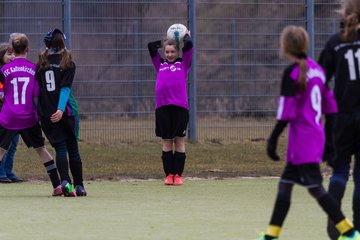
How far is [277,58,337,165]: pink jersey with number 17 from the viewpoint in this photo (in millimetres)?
7133

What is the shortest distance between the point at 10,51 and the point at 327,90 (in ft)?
19.9

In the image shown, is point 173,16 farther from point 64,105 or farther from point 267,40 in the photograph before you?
point 64,105

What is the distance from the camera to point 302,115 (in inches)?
283

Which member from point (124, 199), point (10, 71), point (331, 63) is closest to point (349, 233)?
point (331, 63)

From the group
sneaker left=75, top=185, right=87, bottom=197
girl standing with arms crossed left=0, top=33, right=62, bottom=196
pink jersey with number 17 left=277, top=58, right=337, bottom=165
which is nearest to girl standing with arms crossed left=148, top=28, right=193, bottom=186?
sneaker left=75, top=185, right=87, bottom=197

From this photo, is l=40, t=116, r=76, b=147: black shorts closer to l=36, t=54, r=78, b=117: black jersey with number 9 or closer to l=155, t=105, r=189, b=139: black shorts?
l=36, t=54, r=78, b=117: black jersey with number 9

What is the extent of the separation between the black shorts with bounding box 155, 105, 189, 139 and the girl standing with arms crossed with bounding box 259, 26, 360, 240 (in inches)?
219

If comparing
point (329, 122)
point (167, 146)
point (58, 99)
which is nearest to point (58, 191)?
point (58, 99)

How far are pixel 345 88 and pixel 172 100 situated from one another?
16.5 ft

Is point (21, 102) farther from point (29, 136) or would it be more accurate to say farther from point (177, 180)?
point (177, 180)

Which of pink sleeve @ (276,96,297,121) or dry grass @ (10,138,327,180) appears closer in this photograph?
pink sleeve @ (276,96,297,121)

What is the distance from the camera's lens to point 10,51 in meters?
12.5

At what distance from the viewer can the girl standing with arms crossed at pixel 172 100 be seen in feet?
41.6

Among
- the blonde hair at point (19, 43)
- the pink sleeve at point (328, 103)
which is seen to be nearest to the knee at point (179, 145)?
the blonde hair at point (19, 43)
